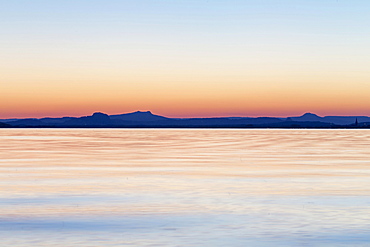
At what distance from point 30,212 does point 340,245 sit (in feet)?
24.3

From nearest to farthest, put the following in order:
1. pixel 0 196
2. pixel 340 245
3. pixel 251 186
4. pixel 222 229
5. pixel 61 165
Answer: pixel 340 245, pixel 222 229, pixel 0 196, pixel 251 186, pixel 61 165

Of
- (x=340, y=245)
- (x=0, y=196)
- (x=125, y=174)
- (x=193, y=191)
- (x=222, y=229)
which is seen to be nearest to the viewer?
(x=340, y=245)

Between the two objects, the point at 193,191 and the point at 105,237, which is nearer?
the point at 105,237

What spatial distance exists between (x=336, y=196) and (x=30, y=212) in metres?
8.49

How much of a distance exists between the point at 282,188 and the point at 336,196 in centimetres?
256

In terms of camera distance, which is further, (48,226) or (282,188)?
(282,188)

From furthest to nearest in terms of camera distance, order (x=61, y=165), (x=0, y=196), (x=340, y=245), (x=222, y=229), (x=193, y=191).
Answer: (x=61, y=165), (x=193, y=191), (x=0, y=196), (x=222, y=229), (x=340, y=245)

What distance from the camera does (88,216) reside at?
1494 centimetres

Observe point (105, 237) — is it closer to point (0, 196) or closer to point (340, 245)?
point (340, 245)

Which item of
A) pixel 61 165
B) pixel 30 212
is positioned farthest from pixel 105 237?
pixel 61 165

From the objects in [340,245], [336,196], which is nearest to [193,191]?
[336,196]

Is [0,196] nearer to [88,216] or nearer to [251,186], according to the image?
[88,216]

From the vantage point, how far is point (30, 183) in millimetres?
22500

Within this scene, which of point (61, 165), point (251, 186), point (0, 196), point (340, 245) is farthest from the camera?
point (61, 165)
